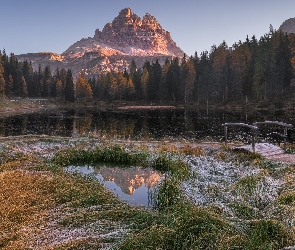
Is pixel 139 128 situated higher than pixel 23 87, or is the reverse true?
pixel 23 87

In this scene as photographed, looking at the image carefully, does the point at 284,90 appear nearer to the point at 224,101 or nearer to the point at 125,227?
the point at 224,101

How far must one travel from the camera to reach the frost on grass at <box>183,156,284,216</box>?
1156 centimetres

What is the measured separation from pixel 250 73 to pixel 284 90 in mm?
11647

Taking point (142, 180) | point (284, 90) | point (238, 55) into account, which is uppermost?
point (238, 55)

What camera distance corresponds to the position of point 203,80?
105375 mm

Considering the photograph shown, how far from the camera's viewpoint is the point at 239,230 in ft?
27.7

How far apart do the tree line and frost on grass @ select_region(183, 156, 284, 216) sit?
→ 2977 inches

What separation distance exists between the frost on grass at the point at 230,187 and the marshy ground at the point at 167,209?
4cm

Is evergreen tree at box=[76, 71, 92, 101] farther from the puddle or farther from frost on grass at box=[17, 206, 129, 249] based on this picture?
frost on grass at box=[17, 206, 129, 249]

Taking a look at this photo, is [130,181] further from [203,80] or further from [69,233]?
[203,80]

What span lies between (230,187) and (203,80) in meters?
94.8

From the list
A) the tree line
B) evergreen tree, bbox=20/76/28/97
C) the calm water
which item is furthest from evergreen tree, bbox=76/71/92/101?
A: the calm water

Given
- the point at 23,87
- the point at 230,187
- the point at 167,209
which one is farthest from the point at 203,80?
the point at 167,209

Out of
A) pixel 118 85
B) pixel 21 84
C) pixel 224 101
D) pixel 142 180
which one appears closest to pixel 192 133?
pixel 142 180
